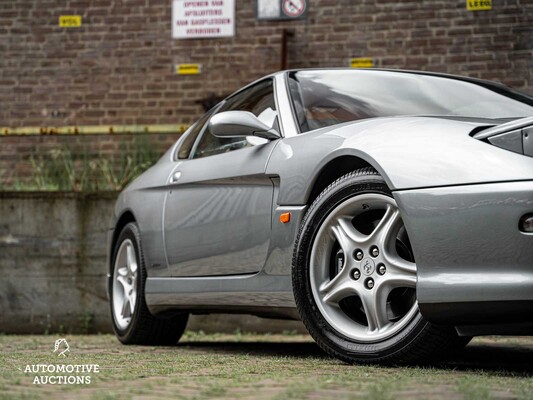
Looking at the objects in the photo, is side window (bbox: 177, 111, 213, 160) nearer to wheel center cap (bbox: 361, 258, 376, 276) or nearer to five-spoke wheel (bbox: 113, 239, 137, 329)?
five-spoke wheel (bbox: 113, 239, 137, 329)

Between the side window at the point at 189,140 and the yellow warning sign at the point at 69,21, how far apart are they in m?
6.33

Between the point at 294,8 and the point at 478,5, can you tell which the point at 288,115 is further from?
the point at 294,8

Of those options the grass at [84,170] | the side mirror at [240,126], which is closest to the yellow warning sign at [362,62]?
the grass at [84,170]

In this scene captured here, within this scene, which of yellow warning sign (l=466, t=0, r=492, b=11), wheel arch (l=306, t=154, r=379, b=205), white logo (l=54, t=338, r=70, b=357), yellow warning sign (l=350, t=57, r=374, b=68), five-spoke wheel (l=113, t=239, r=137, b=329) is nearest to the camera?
wheel arch (l=306, t=154, r=379, b=205)

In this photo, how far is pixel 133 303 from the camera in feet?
21.1

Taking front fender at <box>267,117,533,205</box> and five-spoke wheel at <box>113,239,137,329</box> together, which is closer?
front fender at <box>267,117,533,205</box>

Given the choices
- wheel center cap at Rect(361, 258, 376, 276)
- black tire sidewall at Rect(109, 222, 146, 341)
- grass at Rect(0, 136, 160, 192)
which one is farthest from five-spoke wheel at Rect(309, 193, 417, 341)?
grass at Rect(0, 136, 160, 192)

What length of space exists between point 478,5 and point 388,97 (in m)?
6.60

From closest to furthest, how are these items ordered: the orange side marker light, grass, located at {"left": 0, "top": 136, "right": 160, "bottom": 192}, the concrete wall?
the orange side marker light
the concrete wall
grass, located at {"left": 0, "top": 136, "right": 160, "bottom": 192}

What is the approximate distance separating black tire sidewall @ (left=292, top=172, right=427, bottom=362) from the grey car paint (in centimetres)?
12

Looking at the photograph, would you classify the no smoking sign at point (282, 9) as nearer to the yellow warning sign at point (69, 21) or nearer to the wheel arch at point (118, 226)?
the yellow warning sign at point (69, 21)

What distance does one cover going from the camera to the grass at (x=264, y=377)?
127 inches

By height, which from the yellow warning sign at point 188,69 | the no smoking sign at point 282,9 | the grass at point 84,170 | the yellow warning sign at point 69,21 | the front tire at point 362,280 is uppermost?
the no smoking sign at point 282,9

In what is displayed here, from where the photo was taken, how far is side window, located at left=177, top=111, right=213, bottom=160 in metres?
6.19
